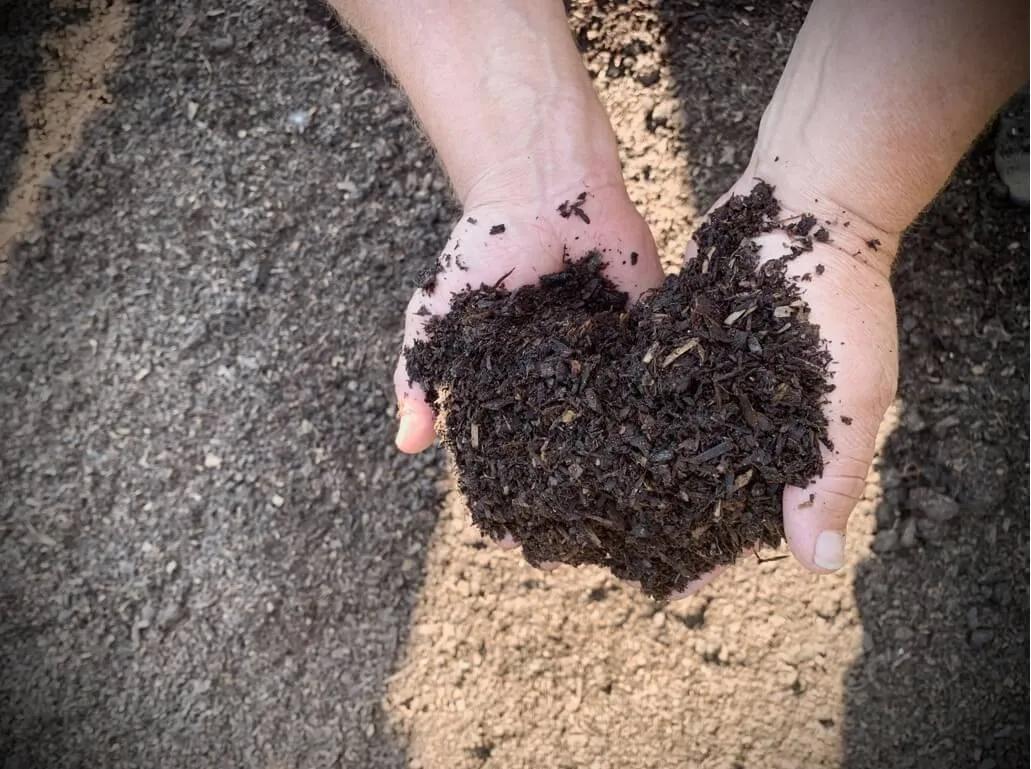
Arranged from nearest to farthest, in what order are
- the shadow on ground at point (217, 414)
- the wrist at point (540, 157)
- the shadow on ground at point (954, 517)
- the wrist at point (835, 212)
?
1. the wrist at point (835, 212)
2. the wrist at point (540, 157)
3. the shadow on ground at point (954, 517)
4. the shadow on ground at point (217, 414)

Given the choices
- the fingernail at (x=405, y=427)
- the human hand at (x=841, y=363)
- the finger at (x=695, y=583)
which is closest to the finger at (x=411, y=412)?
the fingernail at (x=405, y=427)

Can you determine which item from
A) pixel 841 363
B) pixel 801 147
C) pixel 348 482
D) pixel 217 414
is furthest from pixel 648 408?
pixel 217 414

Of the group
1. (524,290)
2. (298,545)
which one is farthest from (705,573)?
(298,545)

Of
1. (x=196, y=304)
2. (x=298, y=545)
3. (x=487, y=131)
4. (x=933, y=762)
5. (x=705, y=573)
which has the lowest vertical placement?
(x=933, y=762)

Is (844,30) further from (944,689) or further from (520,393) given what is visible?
(944,689)

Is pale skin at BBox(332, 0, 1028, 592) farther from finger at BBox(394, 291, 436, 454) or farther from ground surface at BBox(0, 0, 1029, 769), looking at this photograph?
ground surface at BBox(0, 0, 1029, 769)

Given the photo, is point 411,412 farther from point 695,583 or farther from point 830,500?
point 830,500

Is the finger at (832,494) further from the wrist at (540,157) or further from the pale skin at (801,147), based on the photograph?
the wrist at (540,157)
